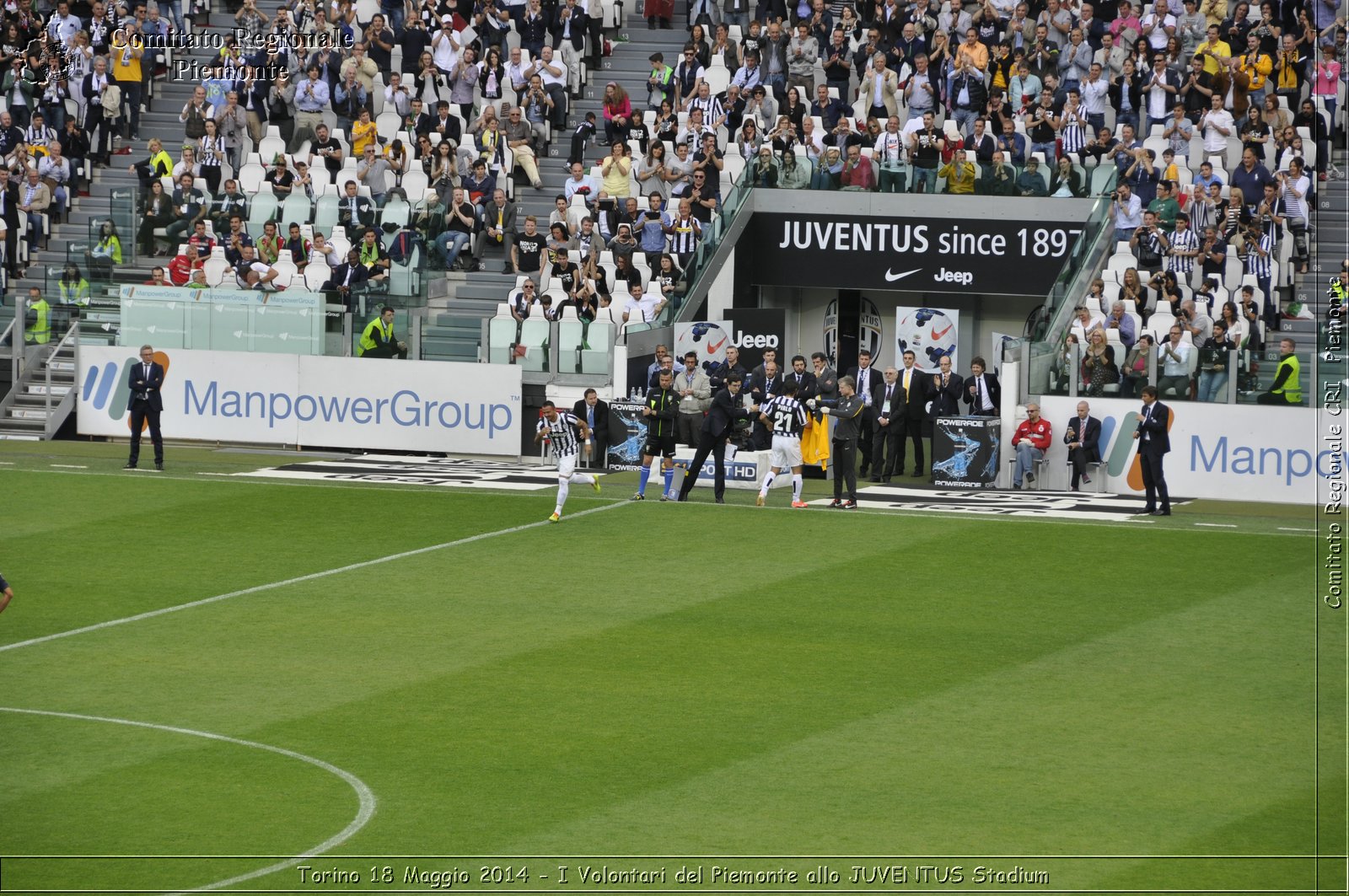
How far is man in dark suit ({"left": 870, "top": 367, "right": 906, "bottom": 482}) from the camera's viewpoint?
31.6 m

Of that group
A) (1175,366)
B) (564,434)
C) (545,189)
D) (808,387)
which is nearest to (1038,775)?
(564,434)

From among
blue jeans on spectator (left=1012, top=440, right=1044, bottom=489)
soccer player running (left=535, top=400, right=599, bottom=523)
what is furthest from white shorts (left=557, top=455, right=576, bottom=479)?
blue jeans on spectator (left=1012, top=440, right=1044, bottom=489)

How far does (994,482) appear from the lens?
3153cm

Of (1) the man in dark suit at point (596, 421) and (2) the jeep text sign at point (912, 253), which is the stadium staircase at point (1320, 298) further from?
(1) the man in dark suit at point (596, 421)

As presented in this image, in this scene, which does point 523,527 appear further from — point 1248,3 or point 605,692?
point 1248,3

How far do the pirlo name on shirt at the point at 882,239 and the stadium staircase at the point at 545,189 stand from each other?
Answer: 15.2 feet

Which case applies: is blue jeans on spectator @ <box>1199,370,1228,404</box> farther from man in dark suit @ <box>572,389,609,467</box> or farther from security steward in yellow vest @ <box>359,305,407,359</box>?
security steward in yellow vest @ <box>359,305,407,359</box>

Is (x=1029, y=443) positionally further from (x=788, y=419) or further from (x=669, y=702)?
(x=669, y=702)

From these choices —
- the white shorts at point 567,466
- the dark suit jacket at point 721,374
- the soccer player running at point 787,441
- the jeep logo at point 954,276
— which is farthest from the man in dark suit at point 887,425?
the white shorts at point 567,466

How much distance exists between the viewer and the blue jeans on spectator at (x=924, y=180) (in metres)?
37.2

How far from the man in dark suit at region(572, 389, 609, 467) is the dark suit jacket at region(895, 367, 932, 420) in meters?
4.75

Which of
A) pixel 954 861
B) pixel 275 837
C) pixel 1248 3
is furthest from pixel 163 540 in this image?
pixel 1248 3

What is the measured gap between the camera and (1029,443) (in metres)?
31.1

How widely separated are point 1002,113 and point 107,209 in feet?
59.4
